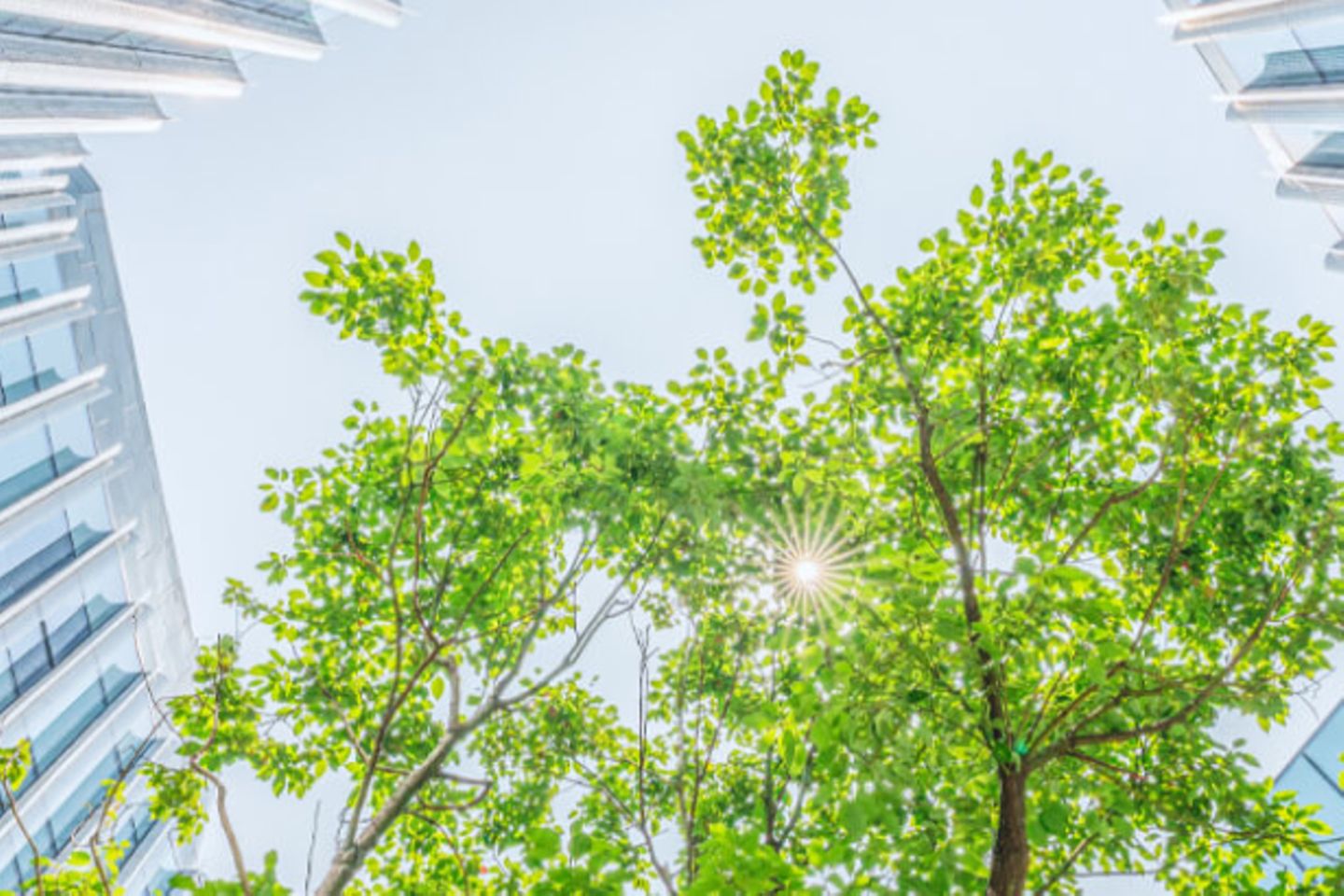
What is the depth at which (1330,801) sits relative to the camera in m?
14.9

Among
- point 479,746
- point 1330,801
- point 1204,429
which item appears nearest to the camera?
point 1204,429

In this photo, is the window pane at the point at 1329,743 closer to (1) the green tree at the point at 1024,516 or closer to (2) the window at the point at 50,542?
(1) the green tree at the point at 1024,516

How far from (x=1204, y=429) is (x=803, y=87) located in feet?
15.9

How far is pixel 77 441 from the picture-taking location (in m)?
20.5

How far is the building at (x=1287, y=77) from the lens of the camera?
1742cm

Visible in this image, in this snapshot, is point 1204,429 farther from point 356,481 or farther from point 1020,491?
point 356,481

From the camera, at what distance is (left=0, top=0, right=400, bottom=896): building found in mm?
17922

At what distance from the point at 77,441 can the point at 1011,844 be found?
25.3 m

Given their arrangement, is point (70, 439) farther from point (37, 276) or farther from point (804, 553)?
point (804, 553)

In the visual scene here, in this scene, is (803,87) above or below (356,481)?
above

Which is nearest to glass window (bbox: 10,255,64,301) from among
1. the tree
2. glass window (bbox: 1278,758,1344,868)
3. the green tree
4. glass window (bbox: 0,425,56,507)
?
glass window (bbox: 0,425,56,507)

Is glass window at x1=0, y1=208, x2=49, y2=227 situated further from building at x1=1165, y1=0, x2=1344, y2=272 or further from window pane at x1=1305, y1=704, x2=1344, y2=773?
window pane at x1=1305, y1=704, x2=1344, y2=773

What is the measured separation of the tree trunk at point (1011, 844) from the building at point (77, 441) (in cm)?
2157

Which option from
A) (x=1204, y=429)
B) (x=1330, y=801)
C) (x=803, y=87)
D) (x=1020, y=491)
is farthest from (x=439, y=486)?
(x=1330, y=801)
